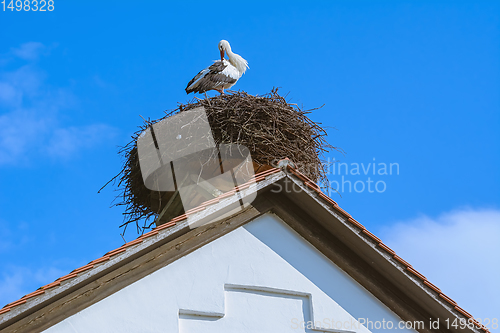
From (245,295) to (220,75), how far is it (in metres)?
6.32

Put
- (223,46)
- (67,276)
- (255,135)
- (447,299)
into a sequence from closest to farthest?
(67,276), (447,299), (255,135), (223,46)

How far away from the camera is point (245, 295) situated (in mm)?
4875

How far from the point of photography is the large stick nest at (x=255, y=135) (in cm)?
789

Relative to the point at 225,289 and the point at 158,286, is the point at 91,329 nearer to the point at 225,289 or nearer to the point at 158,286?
the point at 158,286

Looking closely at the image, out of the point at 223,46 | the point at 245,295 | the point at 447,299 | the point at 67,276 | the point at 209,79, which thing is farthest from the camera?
the point at 223,46

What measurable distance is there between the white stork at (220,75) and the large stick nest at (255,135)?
187cm

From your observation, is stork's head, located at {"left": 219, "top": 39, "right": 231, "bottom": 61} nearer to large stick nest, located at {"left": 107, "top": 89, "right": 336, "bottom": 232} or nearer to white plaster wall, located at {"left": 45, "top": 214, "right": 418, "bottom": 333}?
large stick nest, located at {"left": 107, "top": 89, "right": 336, "bottom": 232}

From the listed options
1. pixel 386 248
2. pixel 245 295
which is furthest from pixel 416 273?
pixel 245 295

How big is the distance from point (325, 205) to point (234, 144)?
2758mm

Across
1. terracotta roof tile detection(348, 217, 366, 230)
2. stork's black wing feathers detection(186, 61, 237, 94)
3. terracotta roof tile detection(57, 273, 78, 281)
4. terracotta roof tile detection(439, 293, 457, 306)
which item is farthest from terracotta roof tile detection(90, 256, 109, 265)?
stork's black wing feathers detection(186, 61, 237, 94)

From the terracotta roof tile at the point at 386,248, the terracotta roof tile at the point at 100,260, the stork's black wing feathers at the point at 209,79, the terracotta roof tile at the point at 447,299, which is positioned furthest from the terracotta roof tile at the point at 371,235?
the stork's black wing feathers at the point at 209,79

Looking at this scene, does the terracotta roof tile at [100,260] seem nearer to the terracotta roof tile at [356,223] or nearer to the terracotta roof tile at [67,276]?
the terracotta roof tile at [67,276]

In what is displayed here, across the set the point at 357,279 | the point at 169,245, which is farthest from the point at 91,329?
the point at 357,279

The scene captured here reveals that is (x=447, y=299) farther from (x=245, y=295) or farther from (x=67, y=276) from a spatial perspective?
(x=67, y=276)
